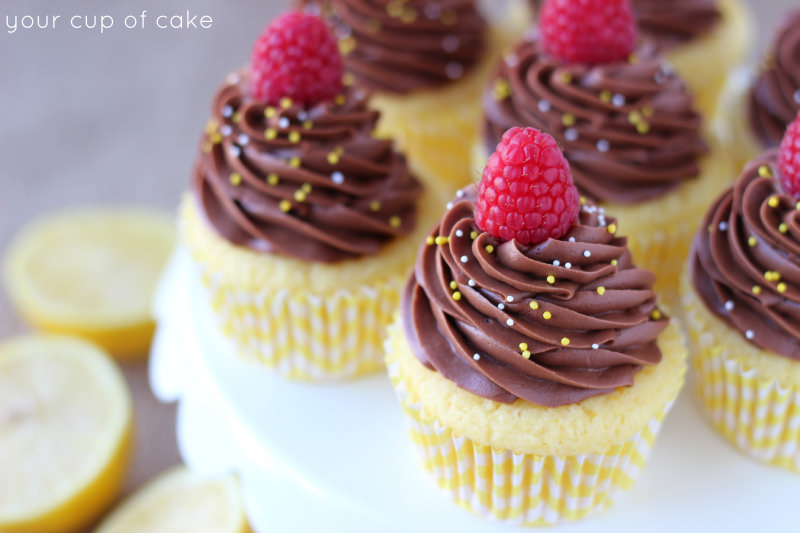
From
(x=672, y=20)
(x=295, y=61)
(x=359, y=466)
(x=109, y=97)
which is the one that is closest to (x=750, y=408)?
(x=359, y=466)

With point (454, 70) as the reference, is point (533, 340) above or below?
below

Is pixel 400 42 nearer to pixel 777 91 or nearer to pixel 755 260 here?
pixel 777 91

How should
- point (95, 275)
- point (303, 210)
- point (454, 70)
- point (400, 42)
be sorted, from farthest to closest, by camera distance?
point (95, 275), point (454, 70), point (400, 42), point (303, 210)

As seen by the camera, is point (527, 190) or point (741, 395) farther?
point (741, 395)

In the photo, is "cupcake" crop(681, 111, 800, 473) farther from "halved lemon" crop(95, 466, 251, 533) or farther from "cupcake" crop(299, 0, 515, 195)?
"halved lemon" crop(95, 466, 251, 533)

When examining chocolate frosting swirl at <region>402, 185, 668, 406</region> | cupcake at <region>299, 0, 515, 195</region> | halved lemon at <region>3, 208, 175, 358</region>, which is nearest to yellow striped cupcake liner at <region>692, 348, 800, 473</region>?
chocolate frosting swirl at <region>402, 185, 668, 406</region>

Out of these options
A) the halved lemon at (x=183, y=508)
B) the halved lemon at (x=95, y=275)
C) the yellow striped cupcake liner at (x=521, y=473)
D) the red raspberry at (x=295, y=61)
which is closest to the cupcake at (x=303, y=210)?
the red raspberry at (x=295, y=61)

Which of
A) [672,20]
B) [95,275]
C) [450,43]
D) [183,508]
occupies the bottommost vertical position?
[183,508]
